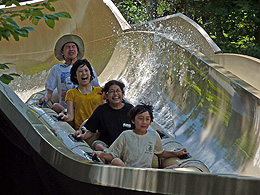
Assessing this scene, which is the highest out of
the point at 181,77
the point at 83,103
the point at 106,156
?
the point at 181,77

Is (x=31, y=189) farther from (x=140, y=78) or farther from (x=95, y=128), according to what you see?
(x=140, y=78)

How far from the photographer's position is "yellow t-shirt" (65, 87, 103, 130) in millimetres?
5223

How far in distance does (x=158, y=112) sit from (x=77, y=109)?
5.37 feet

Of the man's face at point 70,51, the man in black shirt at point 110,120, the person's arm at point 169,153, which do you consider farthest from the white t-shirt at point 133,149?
the man's face at point 70,51

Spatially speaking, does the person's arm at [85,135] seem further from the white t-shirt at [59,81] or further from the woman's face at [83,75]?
the white t-shirt at [59,81]

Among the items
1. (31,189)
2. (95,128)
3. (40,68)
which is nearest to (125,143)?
(95,128)

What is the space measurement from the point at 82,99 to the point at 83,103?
0.04 meters

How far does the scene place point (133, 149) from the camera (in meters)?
3.81

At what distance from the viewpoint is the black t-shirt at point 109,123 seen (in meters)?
4.48

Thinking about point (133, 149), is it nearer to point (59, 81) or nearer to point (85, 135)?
point (85, 135)

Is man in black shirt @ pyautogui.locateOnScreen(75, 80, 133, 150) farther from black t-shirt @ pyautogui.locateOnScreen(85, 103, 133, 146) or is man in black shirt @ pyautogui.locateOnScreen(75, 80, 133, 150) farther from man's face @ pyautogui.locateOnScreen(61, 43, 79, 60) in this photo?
man's face @ pyautogui.locateOnScreen(61, 43, 79, 60)

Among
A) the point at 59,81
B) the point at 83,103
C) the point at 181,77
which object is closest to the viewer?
the point at 83,103

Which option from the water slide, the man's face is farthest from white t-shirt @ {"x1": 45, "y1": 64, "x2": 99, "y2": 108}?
the water slide

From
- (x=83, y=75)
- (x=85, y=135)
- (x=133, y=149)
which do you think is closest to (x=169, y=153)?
(x=133, y=149)
